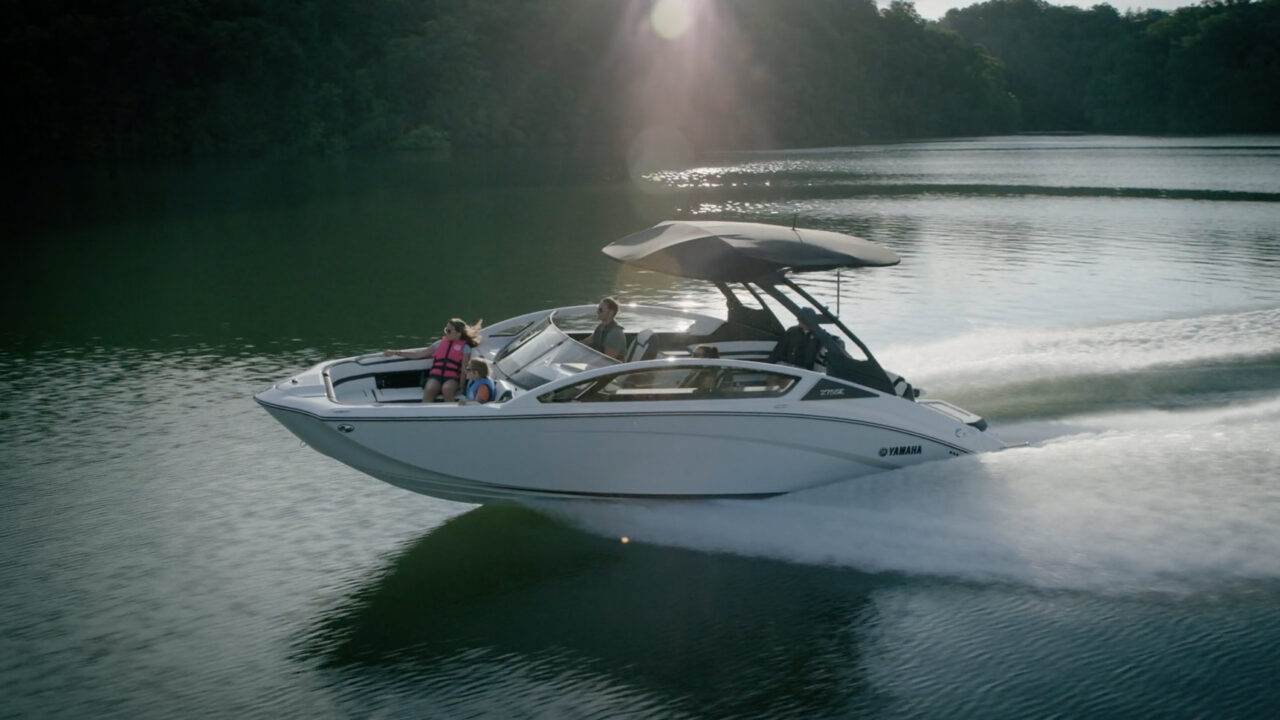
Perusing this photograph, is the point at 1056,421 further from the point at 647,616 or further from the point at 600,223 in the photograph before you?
the point at 600,223

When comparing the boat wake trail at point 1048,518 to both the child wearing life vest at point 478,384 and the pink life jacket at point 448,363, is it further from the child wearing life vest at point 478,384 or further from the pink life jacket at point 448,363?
the pink life jacket at point 448,363

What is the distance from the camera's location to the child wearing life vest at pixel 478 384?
1019 centimetres

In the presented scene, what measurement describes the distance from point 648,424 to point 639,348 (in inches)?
67.1

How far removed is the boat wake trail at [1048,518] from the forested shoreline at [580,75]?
7634 centimetres

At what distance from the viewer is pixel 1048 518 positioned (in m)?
9.98

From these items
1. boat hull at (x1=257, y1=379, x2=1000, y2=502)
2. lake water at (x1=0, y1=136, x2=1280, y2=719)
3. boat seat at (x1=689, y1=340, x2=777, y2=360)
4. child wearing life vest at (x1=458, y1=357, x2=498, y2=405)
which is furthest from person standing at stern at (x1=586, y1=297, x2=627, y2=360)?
lake water at (x1=0, y1=136, x2=1280, y2=719)

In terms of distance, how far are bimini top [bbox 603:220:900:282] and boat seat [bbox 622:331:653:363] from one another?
0.70 meters

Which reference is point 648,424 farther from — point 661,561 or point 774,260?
point 774,260

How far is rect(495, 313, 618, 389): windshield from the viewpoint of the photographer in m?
10.7

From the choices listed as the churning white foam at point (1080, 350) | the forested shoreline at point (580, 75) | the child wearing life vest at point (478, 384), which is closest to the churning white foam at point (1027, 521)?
the child wearing life vest at point (478, 384)

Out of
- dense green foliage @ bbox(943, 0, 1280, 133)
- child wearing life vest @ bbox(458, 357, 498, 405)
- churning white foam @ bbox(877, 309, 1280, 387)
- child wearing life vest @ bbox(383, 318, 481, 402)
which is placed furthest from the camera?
dense green foliage @ bbox(943, 0, 1280, 133)

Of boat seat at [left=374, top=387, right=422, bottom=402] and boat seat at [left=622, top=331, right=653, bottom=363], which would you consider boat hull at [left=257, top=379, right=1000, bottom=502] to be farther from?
boat seat at [left=622, top=331, right=653, bottom=363]

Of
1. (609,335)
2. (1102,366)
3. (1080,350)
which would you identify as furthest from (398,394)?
(1080,350)

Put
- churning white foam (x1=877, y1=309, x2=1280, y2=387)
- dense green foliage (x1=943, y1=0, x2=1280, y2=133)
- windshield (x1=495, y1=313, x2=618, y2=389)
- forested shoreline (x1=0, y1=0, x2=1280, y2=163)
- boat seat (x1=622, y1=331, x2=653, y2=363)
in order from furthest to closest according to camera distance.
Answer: dense green foliage (x1=943, y1=0, x2=1280, y2=133) < forested shoreline (x1=0, y1=0, x2=1280, y2=163) < churning white foam (x1=877, y1=309, x2=1280, y2=387) < boat seat (x1=622, y1=331, x2=653, y2=363) < windshield (x1=495, y1=313, x2=618, y2=389)
